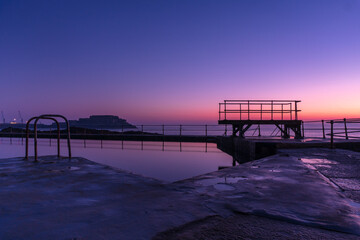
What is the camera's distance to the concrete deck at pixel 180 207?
174 centimetres

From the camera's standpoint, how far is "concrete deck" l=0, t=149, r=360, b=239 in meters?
1.74

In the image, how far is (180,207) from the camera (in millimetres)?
2252

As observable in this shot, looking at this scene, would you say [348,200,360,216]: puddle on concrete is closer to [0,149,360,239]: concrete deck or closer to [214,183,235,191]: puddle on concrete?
[0,149,360,239]: concrete deck

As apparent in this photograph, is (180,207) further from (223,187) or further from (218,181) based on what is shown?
(218,181)

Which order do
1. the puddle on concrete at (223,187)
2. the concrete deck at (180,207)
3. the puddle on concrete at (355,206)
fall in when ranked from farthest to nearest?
the puddle on concrete at (223,187)
the puddle on concrete at (355,206)
the concrete deck at (180,207)

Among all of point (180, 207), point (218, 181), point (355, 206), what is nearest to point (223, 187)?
point (218, 181)

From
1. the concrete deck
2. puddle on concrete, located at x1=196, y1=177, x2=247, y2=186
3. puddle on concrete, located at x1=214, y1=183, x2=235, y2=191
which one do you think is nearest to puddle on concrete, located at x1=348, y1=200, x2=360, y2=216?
the concrete deck

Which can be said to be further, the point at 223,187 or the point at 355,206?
the point at 223,187

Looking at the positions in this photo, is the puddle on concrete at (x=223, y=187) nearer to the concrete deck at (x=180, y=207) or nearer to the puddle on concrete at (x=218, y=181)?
the concrete deck at (x=180, y=207)

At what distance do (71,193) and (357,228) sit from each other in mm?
2810

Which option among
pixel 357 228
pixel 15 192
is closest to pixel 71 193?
pixel 15 192

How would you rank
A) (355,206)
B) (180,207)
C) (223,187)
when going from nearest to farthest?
(180,207), (355,206), (223,187)

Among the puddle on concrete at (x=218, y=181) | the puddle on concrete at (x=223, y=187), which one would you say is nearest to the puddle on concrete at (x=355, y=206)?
the puddle on concrete at (x=223, y=187)

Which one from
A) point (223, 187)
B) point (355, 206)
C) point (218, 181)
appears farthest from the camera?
point (218, 181)
